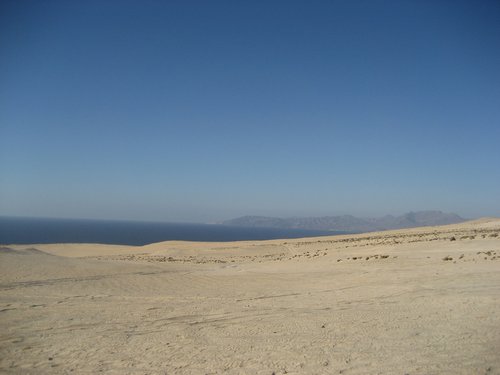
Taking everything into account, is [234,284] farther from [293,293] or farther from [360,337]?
[360,337]

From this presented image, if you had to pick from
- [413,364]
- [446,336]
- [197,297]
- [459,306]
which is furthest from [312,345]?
[197,297]

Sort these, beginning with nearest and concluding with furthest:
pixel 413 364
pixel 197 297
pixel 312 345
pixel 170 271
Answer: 1. pixel 413 364
2. pixel 312 345
3. pixel 197 297
4. pixel 170 271

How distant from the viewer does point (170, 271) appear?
1791 centimetres

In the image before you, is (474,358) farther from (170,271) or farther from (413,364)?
(170,271)

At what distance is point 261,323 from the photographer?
8.08 metres

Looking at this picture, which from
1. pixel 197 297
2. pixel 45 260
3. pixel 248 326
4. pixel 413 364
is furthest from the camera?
pixel 45 260

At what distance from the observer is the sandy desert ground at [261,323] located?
5.83 m

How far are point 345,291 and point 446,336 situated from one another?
4.64 meters

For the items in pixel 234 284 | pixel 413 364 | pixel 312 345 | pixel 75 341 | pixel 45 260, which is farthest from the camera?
pixel 45 260

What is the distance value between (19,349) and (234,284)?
314 inches

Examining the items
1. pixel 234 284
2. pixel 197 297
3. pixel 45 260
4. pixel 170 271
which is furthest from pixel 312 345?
pixel 45 260

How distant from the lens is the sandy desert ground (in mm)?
5828

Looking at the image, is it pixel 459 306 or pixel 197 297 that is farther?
pixel 197 297

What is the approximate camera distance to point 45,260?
19188mm
